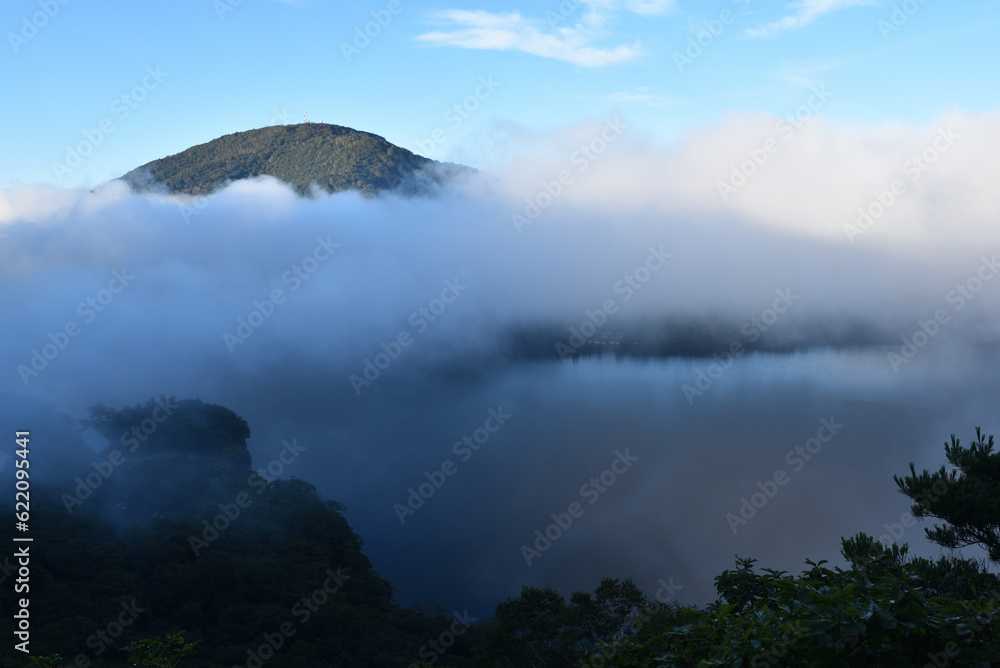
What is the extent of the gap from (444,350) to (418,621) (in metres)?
85.9

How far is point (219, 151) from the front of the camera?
10650 centimetres

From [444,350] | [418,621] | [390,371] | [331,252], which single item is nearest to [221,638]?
[418,621]

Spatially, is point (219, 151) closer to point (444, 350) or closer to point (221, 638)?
point (444, 350)
